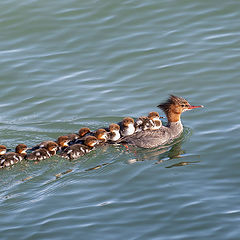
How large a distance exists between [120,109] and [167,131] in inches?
40.0

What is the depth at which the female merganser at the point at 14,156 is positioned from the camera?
793cm

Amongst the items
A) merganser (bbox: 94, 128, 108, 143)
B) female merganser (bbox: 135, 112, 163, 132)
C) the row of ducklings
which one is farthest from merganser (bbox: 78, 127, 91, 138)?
female merganser (bbox: 135, 112, 163, 132)

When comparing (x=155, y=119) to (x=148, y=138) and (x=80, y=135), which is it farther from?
(x=80, y=135)

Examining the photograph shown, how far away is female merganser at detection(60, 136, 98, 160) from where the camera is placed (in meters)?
8.10

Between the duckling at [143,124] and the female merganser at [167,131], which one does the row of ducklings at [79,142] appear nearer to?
the duckling at [143,124]

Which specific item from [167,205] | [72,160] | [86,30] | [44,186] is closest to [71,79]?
[86,30]

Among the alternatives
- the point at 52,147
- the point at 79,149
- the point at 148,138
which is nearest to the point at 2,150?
the point at 52,147

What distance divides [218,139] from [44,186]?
2.61 meters

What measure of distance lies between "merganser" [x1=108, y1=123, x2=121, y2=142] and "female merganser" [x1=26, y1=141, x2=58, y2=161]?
2.84 ft

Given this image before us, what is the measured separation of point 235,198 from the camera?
22.0 ft

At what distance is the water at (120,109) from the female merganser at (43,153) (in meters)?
0.09

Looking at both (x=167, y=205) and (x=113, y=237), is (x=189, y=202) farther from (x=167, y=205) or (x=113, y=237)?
(x=113, y=237)

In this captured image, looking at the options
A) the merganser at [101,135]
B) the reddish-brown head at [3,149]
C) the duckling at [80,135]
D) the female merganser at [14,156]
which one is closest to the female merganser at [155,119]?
the merganser at [101,135]

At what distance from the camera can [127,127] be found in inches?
341
